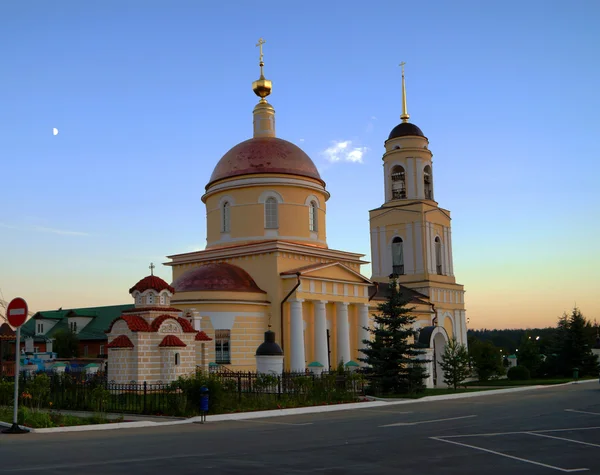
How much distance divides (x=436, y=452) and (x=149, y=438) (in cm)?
608

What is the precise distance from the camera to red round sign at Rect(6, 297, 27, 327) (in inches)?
612

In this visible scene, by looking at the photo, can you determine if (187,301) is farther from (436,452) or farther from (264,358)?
(436,452)

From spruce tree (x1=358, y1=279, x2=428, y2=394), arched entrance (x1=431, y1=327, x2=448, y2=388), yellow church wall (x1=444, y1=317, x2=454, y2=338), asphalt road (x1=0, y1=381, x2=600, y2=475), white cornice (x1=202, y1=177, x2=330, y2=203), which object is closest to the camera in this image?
asphalt road (x1=0, y1=381, x2=600, y2=475)

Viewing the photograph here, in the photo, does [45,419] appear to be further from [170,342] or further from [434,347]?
[434,347]

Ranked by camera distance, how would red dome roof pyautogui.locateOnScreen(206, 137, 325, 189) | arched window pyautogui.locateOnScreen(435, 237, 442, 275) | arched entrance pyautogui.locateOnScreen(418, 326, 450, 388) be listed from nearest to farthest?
arched entrance pyautogui.locateOnScreen(418, 326, 450, 388), red dome roof pyautogui.locateOnScreen(206, 137, 325, 189), arched window pyautogui.locateOnScreen(435, 237, 442, 275)

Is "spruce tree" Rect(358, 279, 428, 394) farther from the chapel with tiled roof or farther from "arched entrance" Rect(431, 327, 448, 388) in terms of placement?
"arched entrance" Rect(431, 327, 448, 388)

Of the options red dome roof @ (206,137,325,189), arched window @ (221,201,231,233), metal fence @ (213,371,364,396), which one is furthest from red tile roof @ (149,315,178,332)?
red dome roof @ (206,137,325,189)

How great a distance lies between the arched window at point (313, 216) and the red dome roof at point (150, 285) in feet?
43.6

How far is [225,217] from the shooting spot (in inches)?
1582

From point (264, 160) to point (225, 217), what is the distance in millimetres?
4123

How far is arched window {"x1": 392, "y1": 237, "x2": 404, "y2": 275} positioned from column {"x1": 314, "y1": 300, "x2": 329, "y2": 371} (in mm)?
16853

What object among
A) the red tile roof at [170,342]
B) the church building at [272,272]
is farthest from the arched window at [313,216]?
the red tile roof at [170,342]

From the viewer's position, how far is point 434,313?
49.4 metres

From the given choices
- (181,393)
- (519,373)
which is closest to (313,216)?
(519,373)
